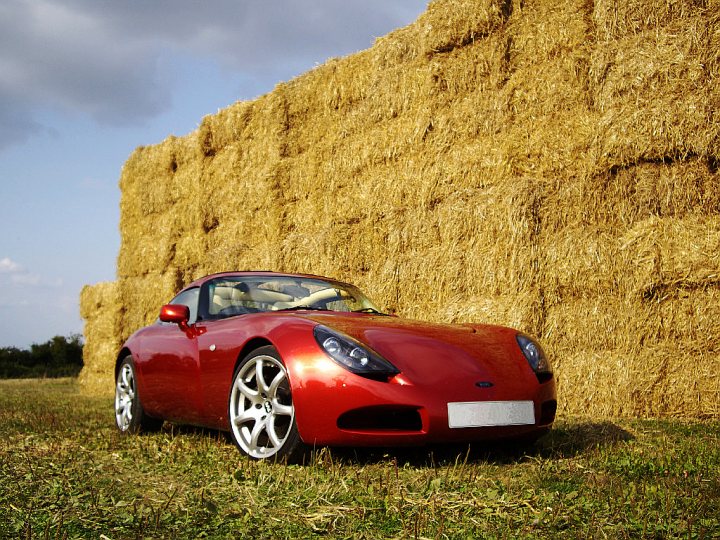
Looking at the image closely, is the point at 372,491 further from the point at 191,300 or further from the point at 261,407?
the point at 191,300

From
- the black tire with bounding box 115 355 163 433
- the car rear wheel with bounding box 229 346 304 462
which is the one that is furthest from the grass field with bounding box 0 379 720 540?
the black tire with bounding box 115 355 163 433

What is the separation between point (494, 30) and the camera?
8141 mm

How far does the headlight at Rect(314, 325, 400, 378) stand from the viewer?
4.11 meters

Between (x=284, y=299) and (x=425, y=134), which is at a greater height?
(x=425, y=134)

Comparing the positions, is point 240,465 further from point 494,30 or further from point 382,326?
point 494,30

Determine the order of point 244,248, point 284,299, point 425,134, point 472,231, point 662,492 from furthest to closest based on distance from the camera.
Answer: point 244,248, point 425,134, point 472,231, point 284,299, point 662,492

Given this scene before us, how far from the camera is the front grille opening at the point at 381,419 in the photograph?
408 centimetres

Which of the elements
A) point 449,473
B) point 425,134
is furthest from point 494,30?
point 449,473

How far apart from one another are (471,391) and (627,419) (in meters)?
2.72

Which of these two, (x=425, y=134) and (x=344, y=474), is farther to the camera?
(x=425, y=134)

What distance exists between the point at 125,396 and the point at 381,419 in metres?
3.34

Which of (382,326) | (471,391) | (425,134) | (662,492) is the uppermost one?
(425,134)

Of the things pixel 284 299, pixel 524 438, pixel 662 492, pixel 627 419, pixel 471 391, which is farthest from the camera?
pixel 627 419

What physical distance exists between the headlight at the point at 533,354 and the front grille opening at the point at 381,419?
1.00 metres
